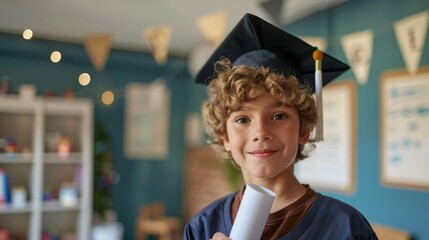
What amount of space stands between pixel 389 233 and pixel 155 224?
1721 millimetres

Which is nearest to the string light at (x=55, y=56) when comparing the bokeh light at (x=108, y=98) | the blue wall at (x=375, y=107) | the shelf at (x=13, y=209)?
the shelf at (x=13, y=209)

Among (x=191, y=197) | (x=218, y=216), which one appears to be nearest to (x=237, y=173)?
(x=191, y=197)

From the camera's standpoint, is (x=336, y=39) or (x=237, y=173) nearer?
(x=336, y=39)

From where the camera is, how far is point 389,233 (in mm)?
1745

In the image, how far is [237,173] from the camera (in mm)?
2373

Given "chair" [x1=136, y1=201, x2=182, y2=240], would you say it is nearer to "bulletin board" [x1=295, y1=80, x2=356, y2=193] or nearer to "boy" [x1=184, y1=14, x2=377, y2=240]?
"bulletin board" [x1=295, y1=80, x2=356, y2=193]

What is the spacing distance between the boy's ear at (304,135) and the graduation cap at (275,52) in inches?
0.9

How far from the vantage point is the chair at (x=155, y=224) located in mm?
2982

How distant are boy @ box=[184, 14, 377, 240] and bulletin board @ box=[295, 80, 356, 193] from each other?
1.22 meters

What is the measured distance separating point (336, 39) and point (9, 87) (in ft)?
4.82

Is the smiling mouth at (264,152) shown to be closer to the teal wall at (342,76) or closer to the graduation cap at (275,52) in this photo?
the graduation cap at (275,52)

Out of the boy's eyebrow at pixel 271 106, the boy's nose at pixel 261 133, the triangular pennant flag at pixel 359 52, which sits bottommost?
the boy's nose at pixel 261 133

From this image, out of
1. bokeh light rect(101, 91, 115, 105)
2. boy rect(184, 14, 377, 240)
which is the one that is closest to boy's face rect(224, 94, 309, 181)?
boy rect(184, 14, 377, 240)

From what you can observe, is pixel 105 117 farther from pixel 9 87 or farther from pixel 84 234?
pixel 9 87
